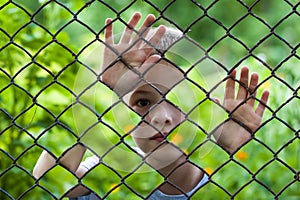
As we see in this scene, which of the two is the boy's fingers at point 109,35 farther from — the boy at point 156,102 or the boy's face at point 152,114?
the boy's face at point 152,114

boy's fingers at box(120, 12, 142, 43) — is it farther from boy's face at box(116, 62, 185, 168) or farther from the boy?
boy's face at box(116, 62, 185, 168)

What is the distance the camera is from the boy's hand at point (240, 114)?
1613 mm

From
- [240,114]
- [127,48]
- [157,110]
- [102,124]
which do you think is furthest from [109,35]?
[102,124]

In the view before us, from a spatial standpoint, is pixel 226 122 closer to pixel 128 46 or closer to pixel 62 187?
pixel 128 46

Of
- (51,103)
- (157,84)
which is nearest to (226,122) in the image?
(157,84)

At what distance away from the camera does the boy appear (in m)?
1.50

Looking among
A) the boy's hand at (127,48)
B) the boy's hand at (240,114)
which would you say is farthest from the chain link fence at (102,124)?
the boy's hand at (127,48)

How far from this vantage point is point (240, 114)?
1.68 m

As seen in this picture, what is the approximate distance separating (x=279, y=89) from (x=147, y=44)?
145 centimetres

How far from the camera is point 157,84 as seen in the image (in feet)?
5.53

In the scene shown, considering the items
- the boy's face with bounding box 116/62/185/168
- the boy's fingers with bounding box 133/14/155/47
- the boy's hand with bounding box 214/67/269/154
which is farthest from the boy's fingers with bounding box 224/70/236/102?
the boy's fingers with bounding box 133/14/155/47

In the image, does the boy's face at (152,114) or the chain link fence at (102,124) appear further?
the chain link fence at (102,124)

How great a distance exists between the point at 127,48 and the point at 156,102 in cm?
32

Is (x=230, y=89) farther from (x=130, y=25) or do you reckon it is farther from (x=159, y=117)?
(x=130, y=25)
